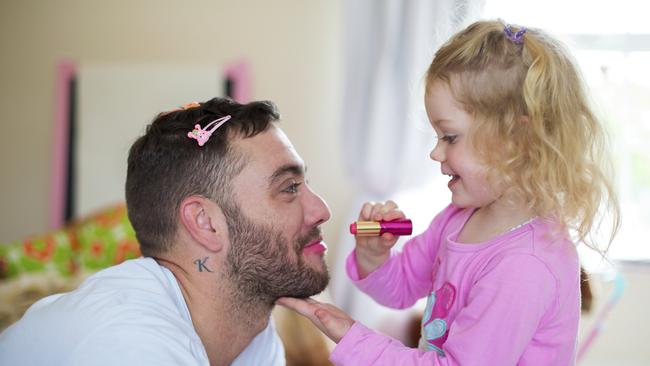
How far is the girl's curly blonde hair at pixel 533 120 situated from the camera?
1.17m

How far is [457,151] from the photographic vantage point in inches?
47.8

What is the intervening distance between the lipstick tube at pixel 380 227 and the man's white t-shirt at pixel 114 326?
377 millimetres

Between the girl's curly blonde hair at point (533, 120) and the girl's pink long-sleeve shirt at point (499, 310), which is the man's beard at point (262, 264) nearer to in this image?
the girl's pink long-sleeve shirt at point (499, 310)

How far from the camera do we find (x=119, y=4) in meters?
3.55

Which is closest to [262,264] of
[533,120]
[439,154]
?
[439,154]

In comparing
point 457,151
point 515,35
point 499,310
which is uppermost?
point 515,35

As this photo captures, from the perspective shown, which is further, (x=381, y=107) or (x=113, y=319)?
(x=381, y=107)

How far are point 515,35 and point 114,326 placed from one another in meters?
0.87

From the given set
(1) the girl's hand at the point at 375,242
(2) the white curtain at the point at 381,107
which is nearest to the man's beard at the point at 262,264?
(1) the girl's hand at the point at 375,242

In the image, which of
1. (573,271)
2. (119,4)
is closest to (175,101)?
(119,4)

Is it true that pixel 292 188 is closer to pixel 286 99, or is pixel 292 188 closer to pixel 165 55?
pixel 286 99

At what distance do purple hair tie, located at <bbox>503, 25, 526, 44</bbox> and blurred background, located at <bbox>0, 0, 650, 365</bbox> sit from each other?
143 cm

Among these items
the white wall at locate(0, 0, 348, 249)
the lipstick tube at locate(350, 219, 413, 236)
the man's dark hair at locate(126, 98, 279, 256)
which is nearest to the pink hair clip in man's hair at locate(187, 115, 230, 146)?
the man's dark hair at locate(126, 98, 279, 256)

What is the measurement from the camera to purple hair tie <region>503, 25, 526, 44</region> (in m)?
1.20
